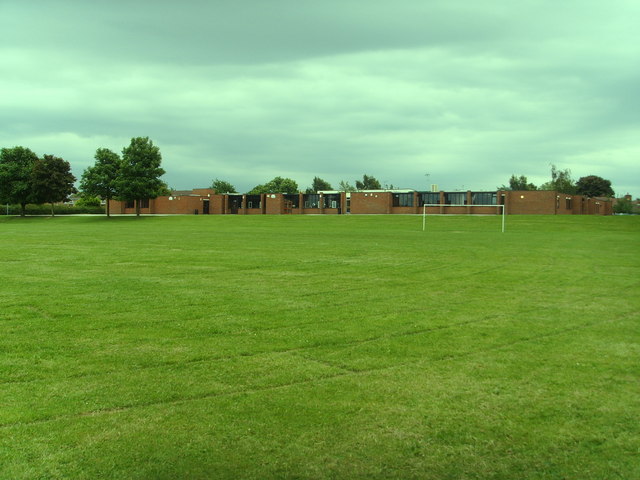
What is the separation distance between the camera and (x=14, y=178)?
3342 inches

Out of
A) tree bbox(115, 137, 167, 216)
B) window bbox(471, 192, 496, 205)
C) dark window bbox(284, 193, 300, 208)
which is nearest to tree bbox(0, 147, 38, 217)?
tree bbox(115, 137, 167, 216)

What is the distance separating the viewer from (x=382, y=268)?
55.9 ft

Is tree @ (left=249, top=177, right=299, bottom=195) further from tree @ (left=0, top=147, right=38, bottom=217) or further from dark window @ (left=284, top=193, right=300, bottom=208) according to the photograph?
tree @ (left=0, top=147, right=38, bottom=217)

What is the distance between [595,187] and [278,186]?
319 ft

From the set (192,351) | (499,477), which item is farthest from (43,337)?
(499,477)

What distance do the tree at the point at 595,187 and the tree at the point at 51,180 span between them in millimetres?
140156

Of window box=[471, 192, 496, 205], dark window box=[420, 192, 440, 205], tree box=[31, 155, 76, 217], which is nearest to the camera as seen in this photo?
tree box=[31, 155, 76, 217]

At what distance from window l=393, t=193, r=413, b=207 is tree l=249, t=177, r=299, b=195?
3160 inches

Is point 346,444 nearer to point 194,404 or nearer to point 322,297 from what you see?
point 194,404

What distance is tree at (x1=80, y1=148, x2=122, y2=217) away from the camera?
3091 inches

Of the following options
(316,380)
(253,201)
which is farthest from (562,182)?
(316,380)

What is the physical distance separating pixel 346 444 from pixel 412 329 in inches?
172

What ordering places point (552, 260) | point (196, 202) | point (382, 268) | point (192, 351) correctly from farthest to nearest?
point (196, 202)
point (552, 260)
point (382, 268)
point (192, 351)

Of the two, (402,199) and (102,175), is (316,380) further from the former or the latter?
(402,199)
